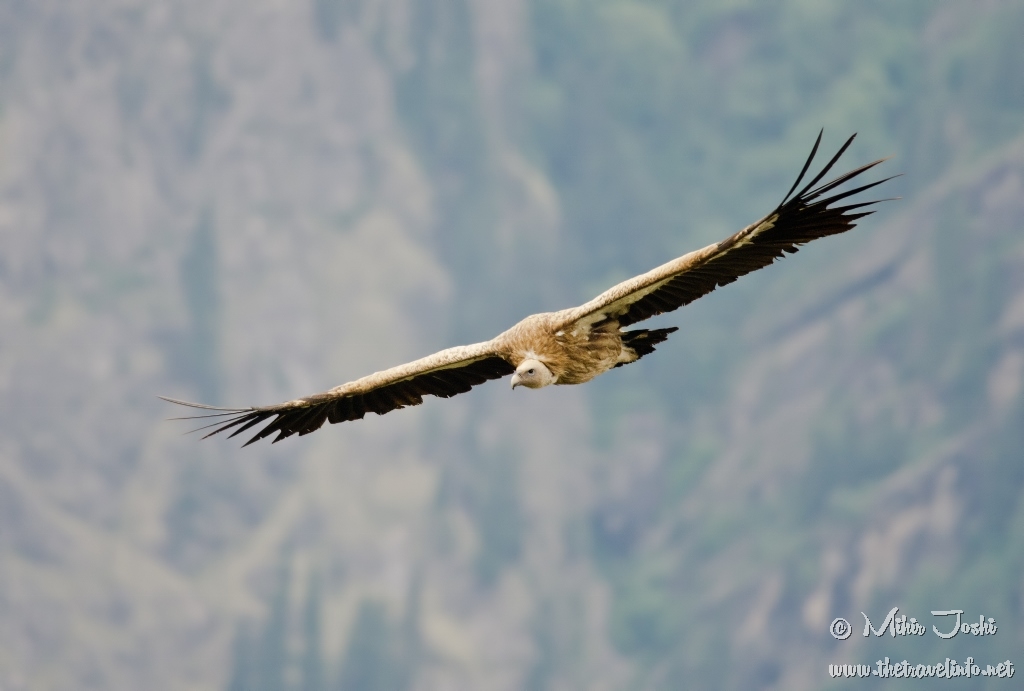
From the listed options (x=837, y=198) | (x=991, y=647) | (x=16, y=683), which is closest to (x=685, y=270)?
(x=837, y=198)

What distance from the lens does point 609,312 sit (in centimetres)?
1867

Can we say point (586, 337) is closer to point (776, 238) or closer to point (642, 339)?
point (642, 339)

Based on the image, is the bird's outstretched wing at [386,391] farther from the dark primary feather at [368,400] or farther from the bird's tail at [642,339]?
the bird's tail at [642,339]

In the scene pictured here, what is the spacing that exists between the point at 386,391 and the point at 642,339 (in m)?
3.45

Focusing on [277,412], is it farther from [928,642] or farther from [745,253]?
[928,642]

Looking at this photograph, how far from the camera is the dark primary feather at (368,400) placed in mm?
20375

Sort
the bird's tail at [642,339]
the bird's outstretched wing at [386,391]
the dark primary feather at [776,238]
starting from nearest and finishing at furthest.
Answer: the dark primary feather at [776,238] → the bird's tail at [642,339] → the bird's outstretched wing at [386,391]

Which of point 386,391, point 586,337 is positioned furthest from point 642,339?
point 386,391

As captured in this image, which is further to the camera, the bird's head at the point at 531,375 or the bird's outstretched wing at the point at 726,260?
the bird's head at the point at 531,375

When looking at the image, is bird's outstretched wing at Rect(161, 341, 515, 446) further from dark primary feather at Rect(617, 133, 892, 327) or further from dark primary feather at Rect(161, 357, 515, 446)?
dark primary feather at Rect(617, 133, 892, 327)

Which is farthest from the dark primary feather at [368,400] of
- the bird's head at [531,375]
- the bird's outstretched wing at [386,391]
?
the bird's head at [531,375]

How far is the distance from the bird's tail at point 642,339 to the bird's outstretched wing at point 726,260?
0.17m

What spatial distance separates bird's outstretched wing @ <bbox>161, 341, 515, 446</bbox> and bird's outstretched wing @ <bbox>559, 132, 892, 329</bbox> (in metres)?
1.70

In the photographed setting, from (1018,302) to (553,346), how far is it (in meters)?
135
